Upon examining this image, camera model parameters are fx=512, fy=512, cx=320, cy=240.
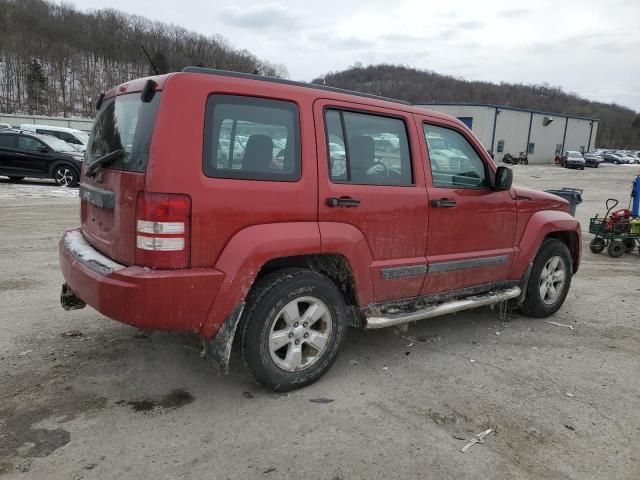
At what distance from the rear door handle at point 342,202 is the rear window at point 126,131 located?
46.1 inches

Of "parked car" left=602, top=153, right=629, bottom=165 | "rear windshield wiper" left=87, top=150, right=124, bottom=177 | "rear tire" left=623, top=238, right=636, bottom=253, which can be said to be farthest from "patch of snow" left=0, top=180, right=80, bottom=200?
"parked car" left=602, top=153, right=629, bottom=165

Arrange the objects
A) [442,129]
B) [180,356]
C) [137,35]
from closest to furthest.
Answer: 1. [180,356]
2. [442,129]
3. [137,35]

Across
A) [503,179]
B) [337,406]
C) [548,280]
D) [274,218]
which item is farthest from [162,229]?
[548,280]

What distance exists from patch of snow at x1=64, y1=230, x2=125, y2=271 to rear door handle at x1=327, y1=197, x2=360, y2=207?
52.5 inches

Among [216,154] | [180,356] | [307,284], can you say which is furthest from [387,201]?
[180,356]

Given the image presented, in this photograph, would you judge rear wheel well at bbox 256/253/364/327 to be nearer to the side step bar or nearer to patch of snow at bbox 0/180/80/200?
the side step bar

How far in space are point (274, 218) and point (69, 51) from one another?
103531 millimetres

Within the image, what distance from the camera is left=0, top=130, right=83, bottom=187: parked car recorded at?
14656mm

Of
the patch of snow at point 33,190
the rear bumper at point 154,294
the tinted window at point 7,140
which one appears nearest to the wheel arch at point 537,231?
the rear bumper at point 154,294

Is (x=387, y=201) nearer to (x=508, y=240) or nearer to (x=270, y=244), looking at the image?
(x=270, y=244)

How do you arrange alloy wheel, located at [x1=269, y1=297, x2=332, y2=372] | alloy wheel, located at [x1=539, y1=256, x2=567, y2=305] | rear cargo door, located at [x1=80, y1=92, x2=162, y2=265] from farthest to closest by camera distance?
alloy wheel, located at [x1=539, y1=256, x2=567, y2=305] → alloy wheel, located at [x1=269, y1=297, x2=332, y2=372] → rear cargo door, located at [x1=80, y1=92, x2=162, y2=265]

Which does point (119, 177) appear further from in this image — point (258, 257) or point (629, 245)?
point (629, 245)

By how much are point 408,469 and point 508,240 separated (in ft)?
8.65

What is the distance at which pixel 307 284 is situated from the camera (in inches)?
130
